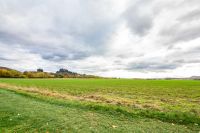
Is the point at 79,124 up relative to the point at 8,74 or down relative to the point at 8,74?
down

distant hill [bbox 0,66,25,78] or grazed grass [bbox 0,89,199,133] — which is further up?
distant hill [bbox 0,66,25,78]

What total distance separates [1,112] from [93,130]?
6.72 meters

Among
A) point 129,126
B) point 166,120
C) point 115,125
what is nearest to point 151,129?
point 129,126

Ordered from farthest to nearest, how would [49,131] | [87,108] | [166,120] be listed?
[87,108] < [166,120] < [49,131]

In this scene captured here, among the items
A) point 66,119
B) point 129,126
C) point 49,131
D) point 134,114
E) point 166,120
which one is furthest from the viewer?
point 134,114

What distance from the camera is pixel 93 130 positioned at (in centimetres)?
781

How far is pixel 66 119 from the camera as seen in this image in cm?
940

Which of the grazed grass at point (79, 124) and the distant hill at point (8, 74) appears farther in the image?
the distant hill at point (8, 74)

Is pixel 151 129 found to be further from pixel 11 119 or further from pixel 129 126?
pixel 11 119

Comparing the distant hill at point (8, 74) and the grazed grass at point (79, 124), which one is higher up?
the distant hill at point (8, 74)

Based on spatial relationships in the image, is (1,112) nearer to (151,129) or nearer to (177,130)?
(151,129)

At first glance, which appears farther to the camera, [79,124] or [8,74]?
[8,74]

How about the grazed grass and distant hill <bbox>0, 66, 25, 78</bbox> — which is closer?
the grazed grass

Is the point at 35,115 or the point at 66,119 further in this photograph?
the point at 35,115
